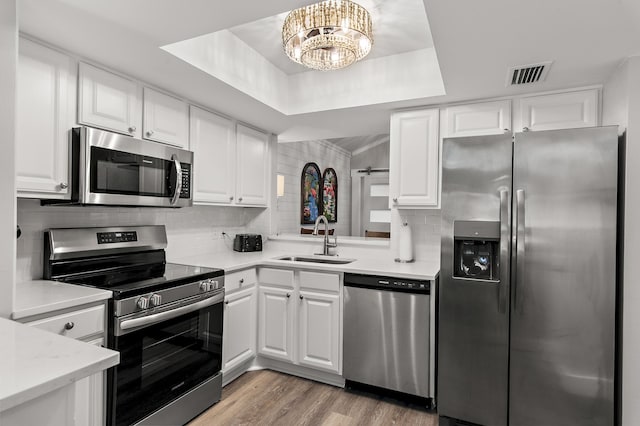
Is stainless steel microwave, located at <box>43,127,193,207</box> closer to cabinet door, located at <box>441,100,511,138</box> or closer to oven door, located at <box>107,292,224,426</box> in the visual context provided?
oven door, located at <box>107,292,224,426</box>

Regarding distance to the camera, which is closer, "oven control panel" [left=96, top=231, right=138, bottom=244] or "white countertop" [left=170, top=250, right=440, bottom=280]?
"oven control panel" [left=96, top=231, right=138, bottom=244]

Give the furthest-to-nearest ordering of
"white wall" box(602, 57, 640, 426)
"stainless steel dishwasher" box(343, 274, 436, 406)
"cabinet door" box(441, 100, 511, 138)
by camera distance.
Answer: "cabinet door" box(441, 100, 511, 138), "stainless steel dishwasher" box(343, 274, 436, 406), "white wall" box(602, 57, 640, 426)

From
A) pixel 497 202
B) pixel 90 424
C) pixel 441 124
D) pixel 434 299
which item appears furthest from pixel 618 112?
pixel 90 424

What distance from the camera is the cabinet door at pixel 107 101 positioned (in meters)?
2.03

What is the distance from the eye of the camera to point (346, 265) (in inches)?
106

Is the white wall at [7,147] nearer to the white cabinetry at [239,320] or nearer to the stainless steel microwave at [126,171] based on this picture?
the stainless steel microwave at [126,171]

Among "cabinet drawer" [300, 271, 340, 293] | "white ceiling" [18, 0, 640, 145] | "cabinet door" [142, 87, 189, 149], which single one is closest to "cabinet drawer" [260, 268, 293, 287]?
"cabinet drawer" [300, 271, 340, 293]

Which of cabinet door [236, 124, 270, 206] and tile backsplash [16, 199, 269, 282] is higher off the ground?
cabinet door [236, 124, 270, 206]

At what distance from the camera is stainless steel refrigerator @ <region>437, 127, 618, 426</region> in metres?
1.94

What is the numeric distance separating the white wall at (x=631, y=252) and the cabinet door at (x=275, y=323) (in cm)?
203

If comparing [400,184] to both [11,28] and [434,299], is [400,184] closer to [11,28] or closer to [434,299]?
[434,299]

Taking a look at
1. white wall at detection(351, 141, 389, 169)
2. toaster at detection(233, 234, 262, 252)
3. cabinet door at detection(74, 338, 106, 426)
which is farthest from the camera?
white wall at detection(351, 141, 389, 169)

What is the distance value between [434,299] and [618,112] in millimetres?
1516

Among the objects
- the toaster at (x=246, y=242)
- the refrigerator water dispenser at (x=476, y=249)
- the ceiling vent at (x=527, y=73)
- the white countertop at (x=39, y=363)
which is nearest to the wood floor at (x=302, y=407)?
the refrigerator water dispenser at (x=476, y=249)
